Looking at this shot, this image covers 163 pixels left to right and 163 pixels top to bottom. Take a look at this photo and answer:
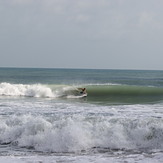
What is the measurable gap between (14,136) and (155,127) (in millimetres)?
4866

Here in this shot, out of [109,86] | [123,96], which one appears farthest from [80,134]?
[109,86]

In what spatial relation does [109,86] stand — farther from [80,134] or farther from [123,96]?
[80,134]

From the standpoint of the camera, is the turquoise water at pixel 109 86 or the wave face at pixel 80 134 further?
the turquoise water at pixel 109 86

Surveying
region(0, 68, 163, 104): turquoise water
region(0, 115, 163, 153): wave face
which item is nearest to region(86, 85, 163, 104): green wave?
region(0, 68, 163, 104): turquoise water

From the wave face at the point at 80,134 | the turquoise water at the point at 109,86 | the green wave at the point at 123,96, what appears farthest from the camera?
the turquoise water at the point at 109,86

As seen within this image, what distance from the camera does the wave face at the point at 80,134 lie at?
402 inches

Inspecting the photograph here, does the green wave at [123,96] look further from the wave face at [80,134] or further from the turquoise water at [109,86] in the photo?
the wave face at [80,134]

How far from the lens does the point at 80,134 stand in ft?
34.9

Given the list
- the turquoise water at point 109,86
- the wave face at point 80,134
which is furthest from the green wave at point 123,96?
the wave face at point 80,134

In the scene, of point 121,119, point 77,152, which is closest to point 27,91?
point 121,119

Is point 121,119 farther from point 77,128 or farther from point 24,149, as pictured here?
point 24,149

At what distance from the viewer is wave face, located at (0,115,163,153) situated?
10203 mm

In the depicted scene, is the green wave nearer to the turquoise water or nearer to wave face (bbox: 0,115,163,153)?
the turquoise water

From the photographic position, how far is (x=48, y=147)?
399 inches
